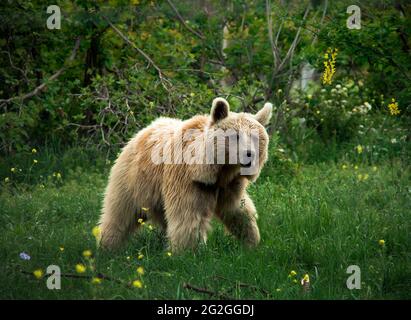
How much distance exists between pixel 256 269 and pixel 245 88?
4734 millimetres

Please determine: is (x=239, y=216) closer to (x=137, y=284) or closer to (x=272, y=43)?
(x=137, y=284)

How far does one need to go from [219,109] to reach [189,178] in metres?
0.62

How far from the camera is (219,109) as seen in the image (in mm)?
5637

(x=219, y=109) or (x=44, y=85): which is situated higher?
(x=44, y=85)

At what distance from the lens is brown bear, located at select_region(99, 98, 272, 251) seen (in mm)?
5645

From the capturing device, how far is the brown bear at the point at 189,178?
5.64 meters

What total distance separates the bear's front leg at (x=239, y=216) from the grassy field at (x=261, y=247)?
4.2 inches

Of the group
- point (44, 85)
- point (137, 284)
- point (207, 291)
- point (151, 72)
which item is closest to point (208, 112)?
point (151, 72)

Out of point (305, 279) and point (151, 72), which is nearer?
point (305, 279)

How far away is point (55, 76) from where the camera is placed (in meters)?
9.70

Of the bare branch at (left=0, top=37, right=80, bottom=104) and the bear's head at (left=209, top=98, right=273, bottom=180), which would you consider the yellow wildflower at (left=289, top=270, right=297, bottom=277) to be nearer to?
the bear's head at (left=209, top=98, right=273, bottom=180)

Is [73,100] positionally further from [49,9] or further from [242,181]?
[242,181]

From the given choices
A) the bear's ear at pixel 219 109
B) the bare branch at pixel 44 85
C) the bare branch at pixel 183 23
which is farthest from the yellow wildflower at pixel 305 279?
the bare branch at pixel 183 23

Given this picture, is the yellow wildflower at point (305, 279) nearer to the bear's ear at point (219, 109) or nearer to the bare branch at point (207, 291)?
the bare branch at point (207, 291)
